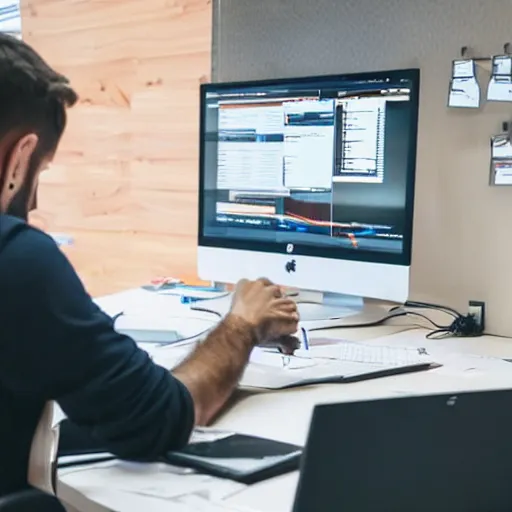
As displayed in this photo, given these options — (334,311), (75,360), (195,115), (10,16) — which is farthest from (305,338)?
(10,16)

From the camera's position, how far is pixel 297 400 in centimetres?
129

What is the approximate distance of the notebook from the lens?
3.27ft

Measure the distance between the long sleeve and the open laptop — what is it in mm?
312

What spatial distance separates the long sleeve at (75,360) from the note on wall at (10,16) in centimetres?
243

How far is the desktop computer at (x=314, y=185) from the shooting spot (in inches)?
66.4

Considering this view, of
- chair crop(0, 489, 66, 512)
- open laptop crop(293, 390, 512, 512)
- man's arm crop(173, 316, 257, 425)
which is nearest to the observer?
open laptop crop(293, 390, 512, 512)

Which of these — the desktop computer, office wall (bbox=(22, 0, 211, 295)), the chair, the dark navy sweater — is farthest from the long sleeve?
office wall (bbox=(22, 0, 211, 295))

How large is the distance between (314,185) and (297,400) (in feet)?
2.14

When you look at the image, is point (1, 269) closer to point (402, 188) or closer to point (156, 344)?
point (156, 344)

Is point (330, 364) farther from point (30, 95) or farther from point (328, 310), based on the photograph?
point (30, 95)

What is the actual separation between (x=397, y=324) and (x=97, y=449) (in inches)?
37.2

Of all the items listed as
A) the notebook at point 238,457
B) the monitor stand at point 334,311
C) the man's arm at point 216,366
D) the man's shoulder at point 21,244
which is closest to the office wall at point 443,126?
the monitor stand at point 334,311

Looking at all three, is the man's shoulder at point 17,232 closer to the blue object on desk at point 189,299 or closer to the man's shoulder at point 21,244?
the man's shoulder at point 21,244

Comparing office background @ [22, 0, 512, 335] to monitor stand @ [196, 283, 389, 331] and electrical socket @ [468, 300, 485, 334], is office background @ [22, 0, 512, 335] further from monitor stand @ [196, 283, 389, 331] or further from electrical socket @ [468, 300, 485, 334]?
monitor stand @ [196, 283, 389, 331]
